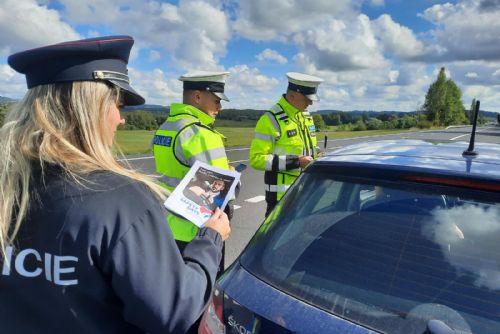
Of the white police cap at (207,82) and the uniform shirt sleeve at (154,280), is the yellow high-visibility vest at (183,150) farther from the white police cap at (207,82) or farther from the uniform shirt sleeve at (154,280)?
the uniform shirt sleeve at (154,280)

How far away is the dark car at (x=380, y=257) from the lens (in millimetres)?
1448

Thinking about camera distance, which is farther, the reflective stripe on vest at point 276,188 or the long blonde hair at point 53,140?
the reflective stripe on vest at point 276,188

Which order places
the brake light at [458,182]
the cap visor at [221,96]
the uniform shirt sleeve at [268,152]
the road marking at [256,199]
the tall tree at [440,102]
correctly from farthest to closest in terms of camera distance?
1. the tall tree at [440,102]
2. the road marking at [256,199]
3. the uniform shirt sleeve at [268,152]
4. the cap visor at [221,96]
5. the brake light at [458,182]

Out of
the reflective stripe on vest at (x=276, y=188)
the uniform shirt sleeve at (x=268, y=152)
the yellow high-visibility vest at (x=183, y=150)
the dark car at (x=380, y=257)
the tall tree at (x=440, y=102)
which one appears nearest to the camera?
the dark car at (x=380, y=257)

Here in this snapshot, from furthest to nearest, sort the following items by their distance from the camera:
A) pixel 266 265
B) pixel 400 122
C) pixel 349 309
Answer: pixel 400 122, pixel 266 265, pixel 349 309

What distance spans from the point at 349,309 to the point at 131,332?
76 cm

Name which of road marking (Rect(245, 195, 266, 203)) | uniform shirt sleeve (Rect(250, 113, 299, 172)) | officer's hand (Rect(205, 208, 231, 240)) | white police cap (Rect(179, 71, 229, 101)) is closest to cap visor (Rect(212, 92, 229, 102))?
white police cap (Rect(179, 71, 229, 101))

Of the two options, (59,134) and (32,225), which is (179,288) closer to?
(32,225)

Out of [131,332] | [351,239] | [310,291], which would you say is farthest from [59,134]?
[351,239]

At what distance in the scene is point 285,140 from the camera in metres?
4.36

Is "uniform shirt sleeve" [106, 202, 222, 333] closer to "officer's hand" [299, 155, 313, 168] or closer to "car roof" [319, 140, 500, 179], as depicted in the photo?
"car roof" [319, 140, 500, 179]

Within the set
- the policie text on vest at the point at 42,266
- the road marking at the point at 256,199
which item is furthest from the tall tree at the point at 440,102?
the policie text on vest at the point at 42,266

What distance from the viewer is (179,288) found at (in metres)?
1.25

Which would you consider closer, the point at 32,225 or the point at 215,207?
the point at 32,225
